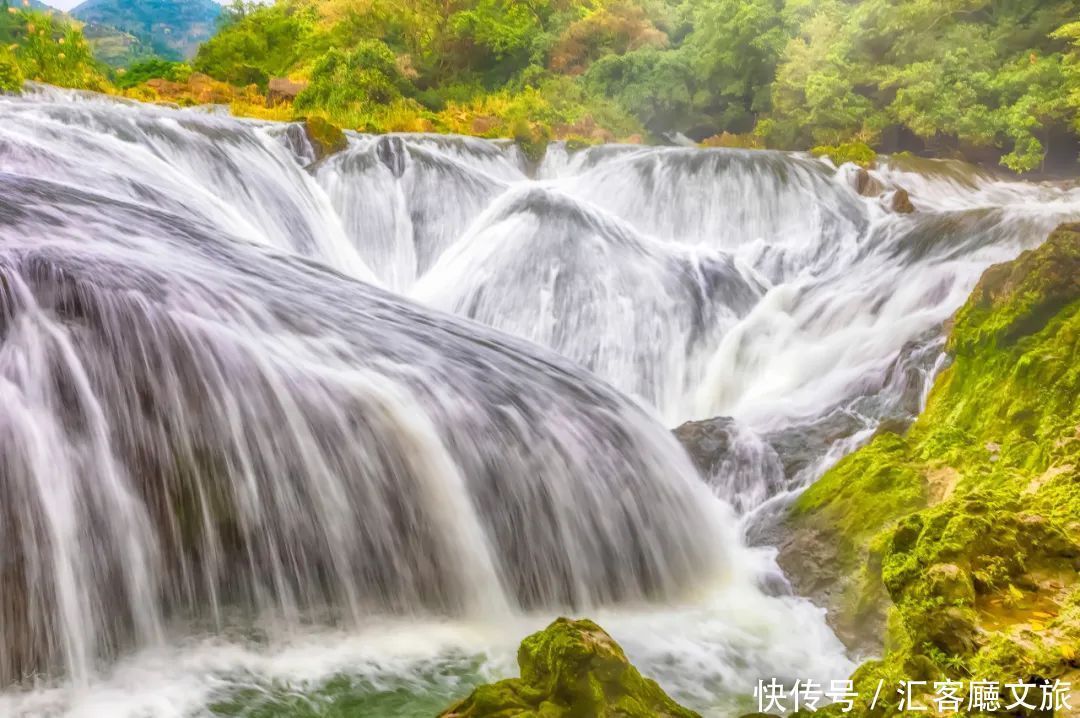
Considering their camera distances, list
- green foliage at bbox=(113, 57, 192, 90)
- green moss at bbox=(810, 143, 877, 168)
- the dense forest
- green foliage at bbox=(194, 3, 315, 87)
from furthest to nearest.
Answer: green foliage at bbox=(194, 3, 315, 87) → green foliage at bbox=(113, 57, 192, 90) → the dense forest → green moss at bbox=(810, 143, 877, 168)

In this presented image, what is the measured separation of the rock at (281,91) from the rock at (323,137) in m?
6.31

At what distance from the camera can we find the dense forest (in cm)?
1334

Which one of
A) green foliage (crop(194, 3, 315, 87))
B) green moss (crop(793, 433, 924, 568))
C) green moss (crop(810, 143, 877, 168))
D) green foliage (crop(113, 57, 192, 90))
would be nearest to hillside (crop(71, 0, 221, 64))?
green foliage (crop(194, 3, 315, 87))

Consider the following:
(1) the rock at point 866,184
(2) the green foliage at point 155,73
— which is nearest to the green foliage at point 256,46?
(2) the green foliage at point 155,73

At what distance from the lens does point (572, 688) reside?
217 centimetres

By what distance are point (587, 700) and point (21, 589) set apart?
196 cm

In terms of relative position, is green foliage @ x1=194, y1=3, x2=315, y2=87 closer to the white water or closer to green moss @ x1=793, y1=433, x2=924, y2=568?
the white water

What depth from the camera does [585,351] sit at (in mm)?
7918

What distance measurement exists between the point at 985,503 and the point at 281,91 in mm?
Result: 16495

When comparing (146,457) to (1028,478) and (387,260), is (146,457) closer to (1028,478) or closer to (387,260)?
(1028,478)

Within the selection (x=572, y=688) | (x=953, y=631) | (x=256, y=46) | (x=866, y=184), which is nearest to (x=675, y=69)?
(x=866, y=184)

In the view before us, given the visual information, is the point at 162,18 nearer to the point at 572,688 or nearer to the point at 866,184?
the point at 866,184

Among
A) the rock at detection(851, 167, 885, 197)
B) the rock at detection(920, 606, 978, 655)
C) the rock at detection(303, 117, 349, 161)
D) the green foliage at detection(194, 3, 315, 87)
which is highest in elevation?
the green foliage at detection(194, 3, 315, 87)

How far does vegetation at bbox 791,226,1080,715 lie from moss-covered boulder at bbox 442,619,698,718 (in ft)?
2.20
